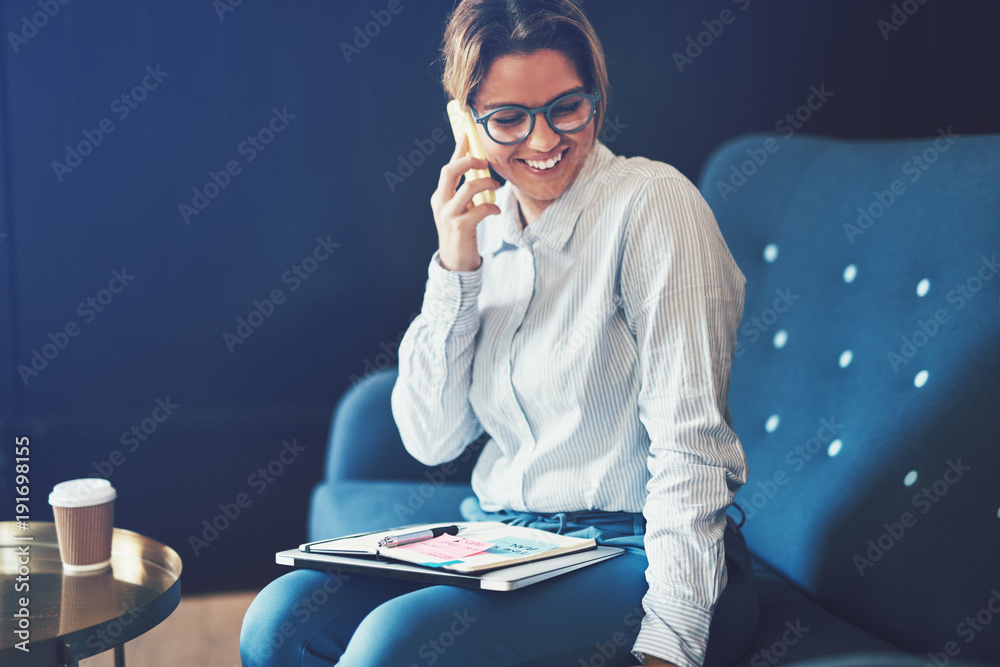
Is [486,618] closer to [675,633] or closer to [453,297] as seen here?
[675,633]

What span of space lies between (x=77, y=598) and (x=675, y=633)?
77cm

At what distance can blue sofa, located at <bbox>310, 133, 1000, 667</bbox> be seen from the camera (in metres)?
1.08

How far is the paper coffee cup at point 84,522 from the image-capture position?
1146mm

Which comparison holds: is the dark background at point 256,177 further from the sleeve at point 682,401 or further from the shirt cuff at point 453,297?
the sleeve at point 682,401

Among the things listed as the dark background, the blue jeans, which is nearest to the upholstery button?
the blue jeans

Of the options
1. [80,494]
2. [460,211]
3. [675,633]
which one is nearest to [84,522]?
[80,494]

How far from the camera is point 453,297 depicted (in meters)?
1.26

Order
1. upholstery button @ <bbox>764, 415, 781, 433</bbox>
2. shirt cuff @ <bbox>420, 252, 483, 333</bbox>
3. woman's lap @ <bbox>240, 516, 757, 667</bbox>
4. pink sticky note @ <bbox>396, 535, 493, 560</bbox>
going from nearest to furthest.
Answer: woman's lap @ <bbox>240, 516, 757, 667</bbox> → pink sticky note @ <bbox>396, 535, 493, 560</bbox> → shirt cuff @ <bbox>420, 252, 483, 333</bbox> → upholstery button @ <bbox>764, 415, 781, 433</bbox>

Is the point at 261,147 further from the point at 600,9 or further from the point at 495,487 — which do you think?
the point at 495,487

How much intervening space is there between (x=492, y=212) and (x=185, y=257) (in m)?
1.13

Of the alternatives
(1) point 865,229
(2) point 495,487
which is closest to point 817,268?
(1) point 865,229

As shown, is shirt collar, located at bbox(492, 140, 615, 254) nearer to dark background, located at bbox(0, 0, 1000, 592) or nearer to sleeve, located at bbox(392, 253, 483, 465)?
sleeve, located at bbox(392, 253, 483, 465)

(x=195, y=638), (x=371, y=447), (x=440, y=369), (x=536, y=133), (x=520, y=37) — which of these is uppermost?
(x=520, y=37)

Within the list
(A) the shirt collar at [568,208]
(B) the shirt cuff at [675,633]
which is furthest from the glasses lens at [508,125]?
(B) the shirt cuff at [675,633]
